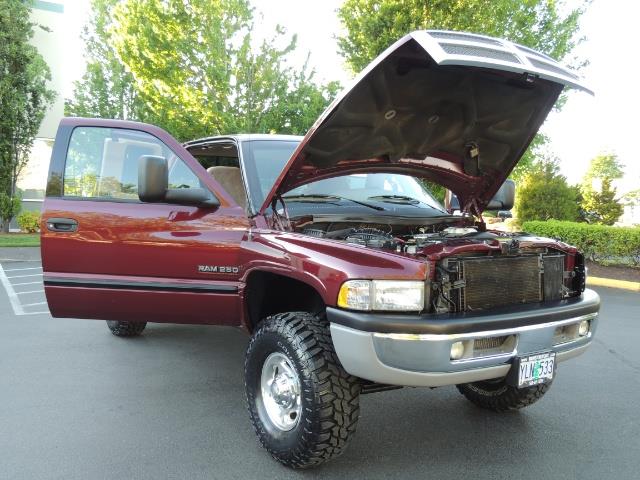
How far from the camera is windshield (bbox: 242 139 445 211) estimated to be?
12.1 ft

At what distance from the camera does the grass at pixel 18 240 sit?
13156mm

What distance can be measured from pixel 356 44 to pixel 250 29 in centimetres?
356

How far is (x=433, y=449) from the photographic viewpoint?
10.0ft

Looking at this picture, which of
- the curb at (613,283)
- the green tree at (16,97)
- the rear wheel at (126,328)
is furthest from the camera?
the green tree at (16,97)

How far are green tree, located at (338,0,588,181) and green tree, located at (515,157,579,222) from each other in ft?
12.7

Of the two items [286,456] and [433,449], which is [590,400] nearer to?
[433,449]

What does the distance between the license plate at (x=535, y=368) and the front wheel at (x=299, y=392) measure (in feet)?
2.67

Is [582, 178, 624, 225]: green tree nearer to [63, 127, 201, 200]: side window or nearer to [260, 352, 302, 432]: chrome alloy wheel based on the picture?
[63, 127, 201, 200]: side window

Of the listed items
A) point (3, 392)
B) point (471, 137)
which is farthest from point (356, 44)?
point (3, 392)

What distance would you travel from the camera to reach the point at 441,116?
349cm

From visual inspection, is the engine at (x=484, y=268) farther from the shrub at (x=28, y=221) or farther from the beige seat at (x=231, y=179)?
the shrub at (x=28, y=221)

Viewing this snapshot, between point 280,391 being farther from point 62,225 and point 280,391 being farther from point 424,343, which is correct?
point 62,225

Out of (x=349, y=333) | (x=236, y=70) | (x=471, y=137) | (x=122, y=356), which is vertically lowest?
(x=122, y=356)

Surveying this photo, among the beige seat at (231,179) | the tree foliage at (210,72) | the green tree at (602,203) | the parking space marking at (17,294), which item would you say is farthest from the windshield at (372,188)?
the green tree at (602,203)
